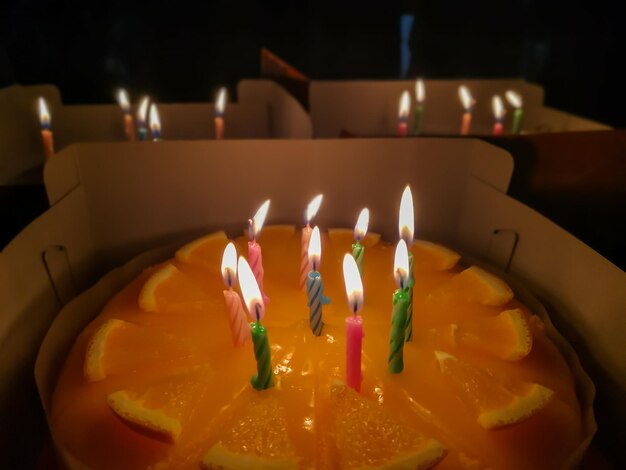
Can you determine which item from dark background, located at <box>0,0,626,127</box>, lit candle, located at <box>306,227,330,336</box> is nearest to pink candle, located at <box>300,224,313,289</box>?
lit candle, located at <box>306,227,330,336</box>

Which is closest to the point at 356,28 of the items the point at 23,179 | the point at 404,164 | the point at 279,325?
the point at 404,164

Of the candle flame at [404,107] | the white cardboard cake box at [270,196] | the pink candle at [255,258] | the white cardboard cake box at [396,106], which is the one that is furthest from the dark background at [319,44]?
the pink candle at [255,258]

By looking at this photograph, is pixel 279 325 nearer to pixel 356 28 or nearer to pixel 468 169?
pixel 468 169

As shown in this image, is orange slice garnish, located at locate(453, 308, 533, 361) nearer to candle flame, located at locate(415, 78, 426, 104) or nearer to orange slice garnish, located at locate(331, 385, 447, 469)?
orange slice garnish, located at locate(331, 385, 447, 469)

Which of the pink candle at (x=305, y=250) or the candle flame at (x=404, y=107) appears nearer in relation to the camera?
the pink candle at (x=305, y=250)

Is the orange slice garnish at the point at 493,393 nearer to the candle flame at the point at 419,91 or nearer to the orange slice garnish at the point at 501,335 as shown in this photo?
the orange slice garnish at the point at 501,335

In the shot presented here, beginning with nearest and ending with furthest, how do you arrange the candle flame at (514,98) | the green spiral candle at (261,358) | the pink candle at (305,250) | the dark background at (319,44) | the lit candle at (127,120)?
1. the green spiral candle at (261,358)
2. the pink candle at (305,250)
3. the lit candle at (127,120)
4. the candle flame at (514,98)
5. the dark background at (319,44)
